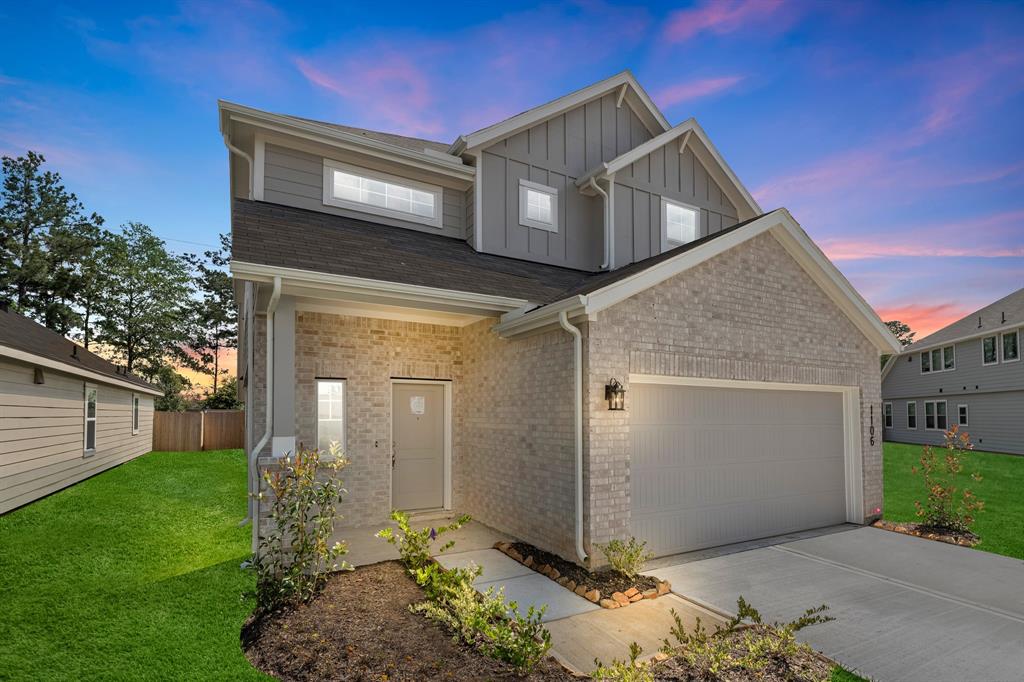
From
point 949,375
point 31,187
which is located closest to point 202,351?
point 31,187

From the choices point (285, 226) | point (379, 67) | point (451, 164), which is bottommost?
point (285, 226)

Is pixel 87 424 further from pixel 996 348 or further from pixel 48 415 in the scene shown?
pixel 996 348

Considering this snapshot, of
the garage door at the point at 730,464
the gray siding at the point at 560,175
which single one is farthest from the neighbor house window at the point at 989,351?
the gray siding at the point at 560,175

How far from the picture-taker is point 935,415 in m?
24.3

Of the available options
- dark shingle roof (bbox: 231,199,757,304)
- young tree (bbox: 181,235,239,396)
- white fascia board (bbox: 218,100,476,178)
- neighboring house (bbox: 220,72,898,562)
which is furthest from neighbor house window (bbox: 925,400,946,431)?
young tree (bbox: 181,235,239,396)

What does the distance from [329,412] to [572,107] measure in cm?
755

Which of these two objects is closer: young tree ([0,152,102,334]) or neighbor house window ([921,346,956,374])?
neighbor house window ([921,346,956,374])

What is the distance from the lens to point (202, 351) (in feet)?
108

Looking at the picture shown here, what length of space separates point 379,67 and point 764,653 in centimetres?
1205

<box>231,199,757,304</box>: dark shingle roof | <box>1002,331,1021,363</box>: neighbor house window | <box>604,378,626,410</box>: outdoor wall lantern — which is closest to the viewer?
<box>604,378,626,410</box>: outdoor wall lantern

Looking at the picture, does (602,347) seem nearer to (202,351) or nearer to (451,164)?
(451,164)

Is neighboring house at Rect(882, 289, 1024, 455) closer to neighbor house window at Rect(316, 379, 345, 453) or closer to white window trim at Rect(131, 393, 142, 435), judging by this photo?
neighbor house window at Rect(316, 379, 345, 453)

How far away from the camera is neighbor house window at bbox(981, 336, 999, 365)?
2094cm

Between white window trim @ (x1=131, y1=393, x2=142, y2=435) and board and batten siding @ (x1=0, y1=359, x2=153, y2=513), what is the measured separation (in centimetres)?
243
